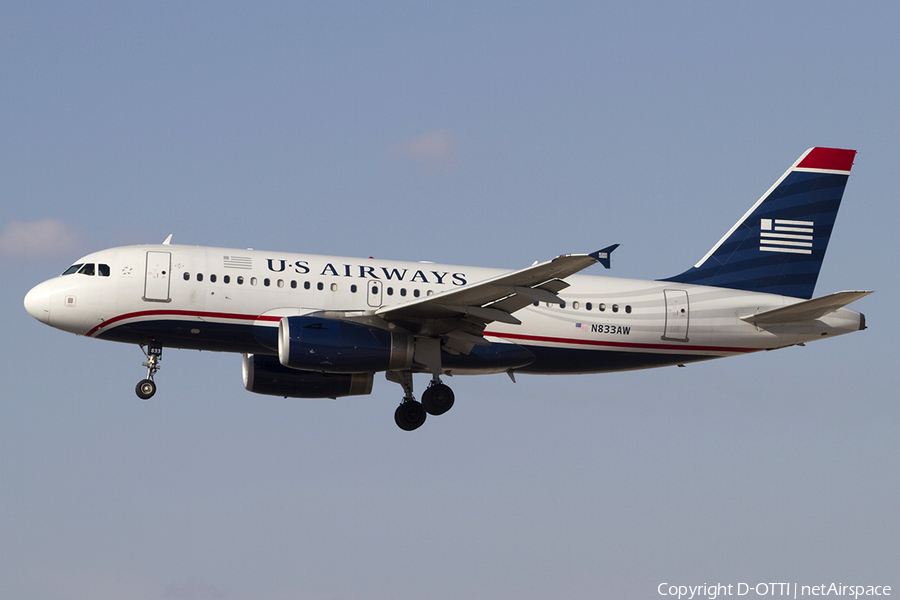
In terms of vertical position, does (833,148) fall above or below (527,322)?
above

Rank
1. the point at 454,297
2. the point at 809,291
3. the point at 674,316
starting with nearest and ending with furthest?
the point at 454,297 < the point at 674,316 < the point at 809,291

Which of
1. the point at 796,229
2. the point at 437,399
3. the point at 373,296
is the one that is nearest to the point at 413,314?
the point at 373,296

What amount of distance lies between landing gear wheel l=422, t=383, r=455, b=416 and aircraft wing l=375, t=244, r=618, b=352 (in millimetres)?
1600

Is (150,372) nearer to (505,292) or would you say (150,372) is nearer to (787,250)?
(505,292)

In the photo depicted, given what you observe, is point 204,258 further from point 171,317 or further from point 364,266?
point 364,266

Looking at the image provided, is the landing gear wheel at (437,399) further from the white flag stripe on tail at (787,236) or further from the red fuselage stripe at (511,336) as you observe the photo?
the white flag stripe on tail at (787,236)

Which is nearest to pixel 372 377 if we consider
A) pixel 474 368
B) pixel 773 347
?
pixel 474 368

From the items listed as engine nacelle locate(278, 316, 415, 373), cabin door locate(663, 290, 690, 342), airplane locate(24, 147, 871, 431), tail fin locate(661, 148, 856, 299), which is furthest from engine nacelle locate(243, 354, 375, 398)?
tail fin locate(661, 148, 856, 299)

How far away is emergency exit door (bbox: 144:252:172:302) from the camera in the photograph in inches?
1228

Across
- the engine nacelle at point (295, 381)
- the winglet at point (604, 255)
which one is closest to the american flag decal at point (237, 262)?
the engine nacelle at point (295, 381)

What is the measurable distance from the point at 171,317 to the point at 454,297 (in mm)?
7480

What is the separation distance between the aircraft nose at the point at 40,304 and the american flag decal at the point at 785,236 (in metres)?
20.7

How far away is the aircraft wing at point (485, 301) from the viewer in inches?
1086

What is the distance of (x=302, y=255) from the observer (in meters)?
32.6
